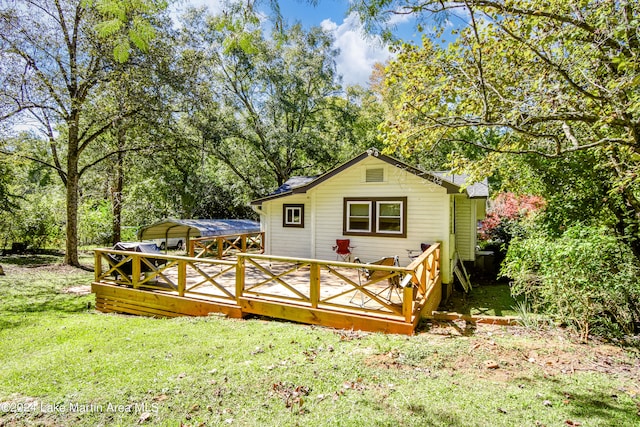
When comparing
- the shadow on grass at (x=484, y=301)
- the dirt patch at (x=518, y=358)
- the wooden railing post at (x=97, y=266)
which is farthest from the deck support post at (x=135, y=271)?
the shadow on grass at (x=484, y=301)

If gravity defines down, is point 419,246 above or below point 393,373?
above

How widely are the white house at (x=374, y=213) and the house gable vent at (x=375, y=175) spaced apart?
0.03m

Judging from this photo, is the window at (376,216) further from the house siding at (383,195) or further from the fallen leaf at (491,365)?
the fallen leaf at (491,365)

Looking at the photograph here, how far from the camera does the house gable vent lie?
31.5ft

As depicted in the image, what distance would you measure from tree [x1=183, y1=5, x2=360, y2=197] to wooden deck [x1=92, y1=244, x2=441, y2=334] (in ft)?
34.7

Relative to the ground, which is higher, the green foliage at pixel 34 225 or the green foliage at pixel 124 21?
the green foliage at pixel 124 21

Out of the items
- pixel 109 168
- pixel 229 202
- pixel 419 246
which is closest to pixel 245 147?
pixel 229 202

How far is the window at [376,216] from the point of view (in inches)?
369

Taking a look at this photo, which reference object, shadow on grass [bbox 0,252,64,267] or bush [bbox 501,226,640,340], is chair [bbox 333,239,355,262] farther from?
shadow on grass [bbox 0,252,64,267]

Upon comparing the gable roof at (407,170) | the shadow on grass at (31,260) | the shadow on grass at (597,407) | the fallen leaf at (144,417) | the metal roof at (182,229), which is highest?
the gable roof at (407,170)

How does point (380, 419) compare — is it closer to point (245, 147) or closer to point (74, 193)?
point (74, 193)

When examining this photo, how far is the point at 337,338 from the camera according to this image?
17.0ft

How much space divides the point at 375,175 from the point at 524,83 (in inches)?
186

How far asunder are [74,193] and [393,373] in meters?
13.8
